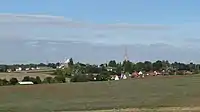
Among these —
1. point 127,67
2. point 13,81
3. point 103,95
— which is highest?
point 127,67

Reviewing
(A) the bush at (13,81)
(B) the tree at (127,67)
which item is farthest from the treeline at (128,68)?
(A) the bush at (13,81)

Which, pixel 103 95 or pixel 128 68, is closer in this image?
pixel 103 95

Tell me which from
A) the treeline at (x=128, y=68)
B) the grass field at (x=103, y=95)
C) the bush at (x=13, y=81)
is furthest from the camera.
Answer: the treeline at (x=128, y=68)

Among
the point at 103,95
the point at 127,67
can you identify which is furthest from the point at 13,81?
the point at 127,67

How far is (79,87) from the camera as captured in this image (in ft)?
141

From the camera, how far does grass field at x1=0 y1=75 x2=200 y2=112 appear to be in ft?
102

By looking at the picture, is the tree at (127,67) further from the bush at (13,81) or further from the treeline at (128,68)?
the bush at (13,81)

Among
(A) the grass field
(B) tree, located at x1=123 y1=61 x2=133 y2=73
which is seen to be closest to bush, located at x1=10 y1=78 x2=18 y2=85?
(A) the grass field

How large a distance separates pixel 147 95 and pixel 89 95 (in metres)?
4.53

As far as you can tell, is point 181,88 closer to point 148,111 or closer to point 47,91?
point 47,91

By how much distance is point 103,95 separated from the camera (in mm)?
38156

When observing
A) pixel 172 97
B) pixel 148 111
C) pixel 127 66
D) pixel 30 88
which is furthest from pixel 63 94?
pixel 127 66

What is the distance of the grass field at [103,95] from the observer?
3112 centimetres

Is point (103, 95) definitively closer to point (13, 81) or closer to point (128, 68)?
point (13, 81)
